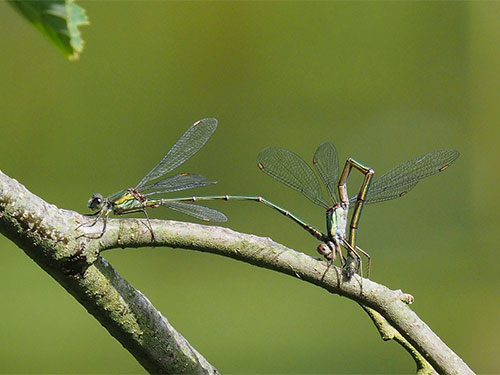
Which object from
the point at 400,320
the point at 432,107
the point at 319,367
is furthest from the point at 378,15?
the point at 400,320

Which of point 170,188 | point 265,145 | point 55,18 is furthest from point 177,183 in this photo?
point 265,145

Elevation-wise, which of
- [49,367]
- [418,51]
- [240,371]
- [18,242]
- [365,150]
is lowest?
[18,242]

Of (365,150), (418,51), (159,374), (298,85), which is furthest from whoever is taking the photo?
(418,51)

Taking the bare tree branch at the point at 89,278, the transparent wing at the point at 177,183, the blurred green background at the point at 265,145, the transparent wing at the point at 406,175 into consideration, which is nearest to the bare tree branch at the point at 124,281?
the bare tree branch at the point at 89,278

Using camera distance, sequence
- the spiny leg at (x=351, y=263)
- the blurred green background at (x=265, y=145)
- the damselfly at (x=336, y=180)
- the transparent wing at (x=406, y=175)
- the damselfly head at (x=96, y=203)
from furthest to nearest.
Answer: the blurred green background at (x=265, y=145)
the transparent wing at (x=406, y=175)
the damselfly at (x=336, y=180)
the damselfly head at (x=96, y=203)
the spiny leg at (x=351, y=263)

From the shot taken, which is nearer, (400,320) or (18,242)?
(18,242)

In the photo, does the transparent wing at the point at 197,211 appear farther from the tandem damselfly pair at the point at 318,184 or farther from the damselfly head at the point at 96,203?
the damselfly head at the point at 96,203

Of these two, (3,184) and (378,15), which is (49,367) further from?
(378,15)
